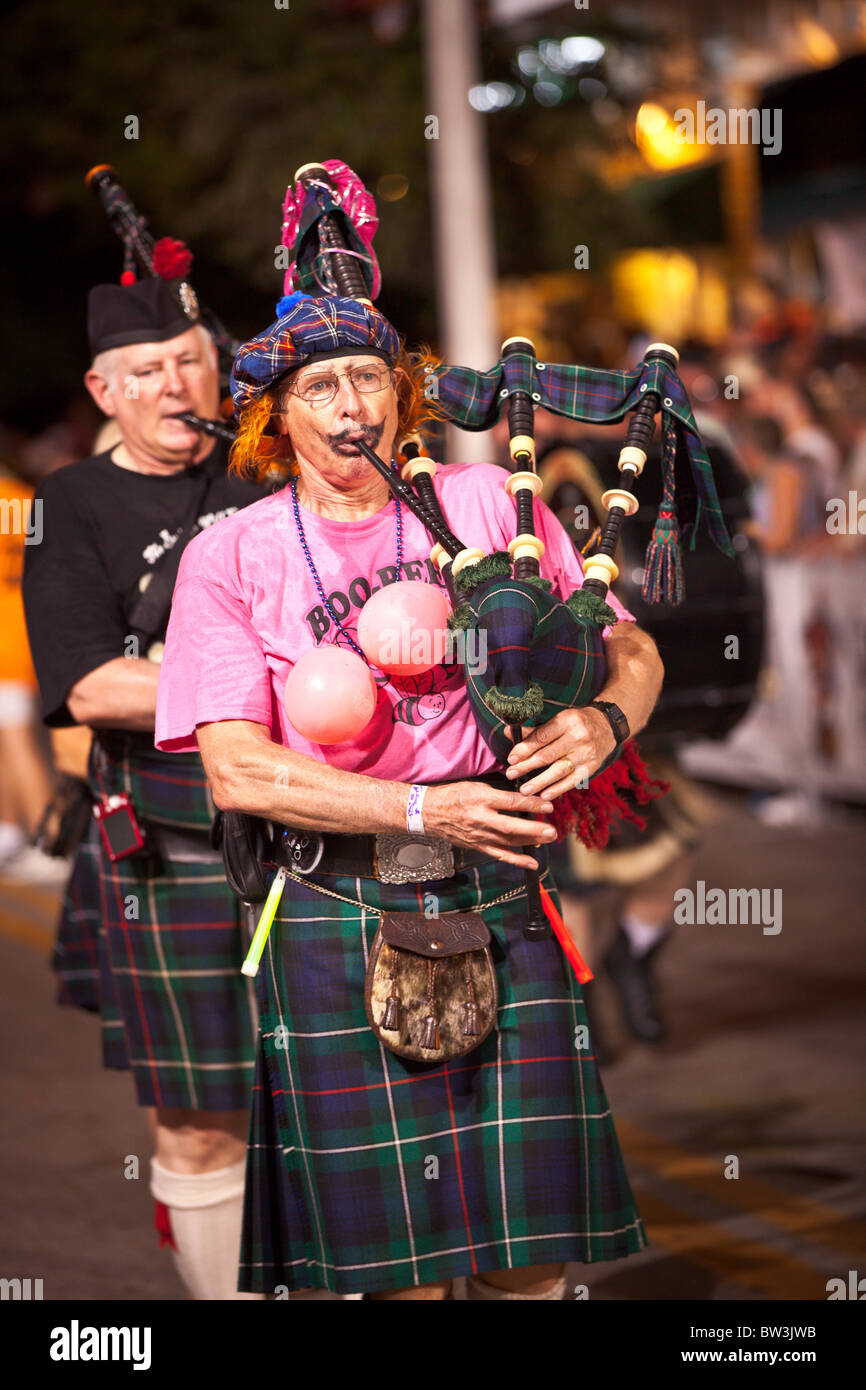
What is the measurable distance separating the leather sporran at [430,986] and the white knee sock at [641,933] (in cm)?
301

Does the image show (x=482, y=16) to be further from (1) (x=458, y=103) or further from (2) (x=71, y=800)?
(2) (x=71, y=800)

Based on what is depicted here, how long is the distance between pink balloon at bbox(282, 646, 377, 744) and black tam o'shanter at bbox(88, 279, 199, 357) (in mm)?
1275

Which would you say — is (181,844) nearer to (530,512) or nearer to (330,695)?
(330,695)

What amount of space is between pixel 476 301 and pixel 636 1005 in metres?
4.70

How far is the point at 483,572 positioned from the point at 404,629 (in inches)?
6.0

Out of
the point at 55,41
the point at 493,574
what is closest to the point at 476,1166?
the point at 493,574

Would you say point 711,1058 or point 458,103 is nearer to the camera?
point 711,1058

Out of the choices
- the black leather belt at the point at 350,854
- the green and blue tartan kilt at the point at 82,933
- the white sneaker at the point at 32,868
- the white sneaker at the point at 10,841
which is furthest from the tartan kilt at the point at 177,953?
the white sneaker at the point at 10,841

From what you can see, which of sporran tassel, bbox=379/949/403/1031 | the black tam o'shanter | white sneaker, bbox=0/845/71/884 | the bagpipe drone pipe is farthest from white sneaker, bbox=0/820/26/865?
sporran tassel, bbox=379/949/403/1031

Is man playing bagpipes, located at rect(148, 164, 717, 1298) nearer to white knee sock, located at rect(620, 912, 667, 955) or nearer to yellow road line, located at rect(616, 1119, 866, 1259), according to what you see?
yellow road line, located at rect(616, 1119, 866, 1259)

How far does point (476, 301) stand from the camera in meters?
9.13

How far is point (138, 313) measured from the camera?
3643mm

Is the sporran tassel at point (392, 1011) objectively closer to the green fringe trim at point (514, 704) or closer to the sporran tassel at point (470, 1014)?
the sporran tassel at point (470, 1014)

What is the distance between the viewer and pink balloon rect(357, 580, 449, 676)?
2645 mm
